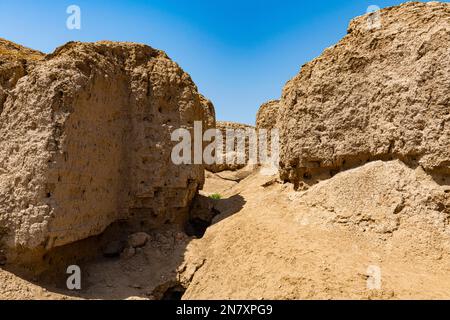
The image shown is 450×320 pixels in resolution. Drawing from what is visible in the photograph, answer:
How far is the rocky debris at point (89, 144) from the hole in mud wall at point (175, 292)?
1731mm

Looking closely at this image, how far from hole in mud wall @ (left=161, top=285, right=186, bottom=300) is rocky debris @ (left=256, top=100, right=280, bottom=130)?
31.5 feet

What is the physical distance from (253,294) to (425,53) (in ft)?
16.7

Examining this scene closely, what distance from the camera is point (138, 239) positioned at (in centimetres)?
800

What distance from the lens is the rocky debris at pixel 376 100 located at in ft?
22.0

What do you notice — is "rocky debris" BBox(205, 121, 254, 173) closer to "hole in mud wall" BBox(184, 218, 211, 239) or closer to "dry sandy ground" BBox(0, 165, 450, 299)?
"hole in mud wall" BBox(184, 218, 211, 239)

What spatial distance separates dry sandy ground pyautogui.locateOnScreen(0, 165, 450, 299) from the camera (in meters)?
5.54

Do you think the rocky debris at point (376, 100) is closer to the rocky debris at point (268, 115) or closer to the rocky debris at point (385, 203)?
the rocky debris at point (385, 203)

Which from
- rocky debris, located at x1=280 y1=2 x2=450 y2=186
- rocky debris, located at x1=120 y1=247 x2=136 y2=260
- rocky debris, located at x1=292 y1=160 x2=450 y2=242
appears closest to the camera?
rocky debris, located at x1=292 y1=160 x2=450 y2=242

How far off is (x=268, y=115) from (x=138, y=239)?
9.41 metres

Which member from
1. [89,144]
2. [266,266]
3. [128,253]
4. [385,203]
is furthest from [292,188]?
[89,144]

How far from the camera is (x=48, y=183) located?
6.24 metres

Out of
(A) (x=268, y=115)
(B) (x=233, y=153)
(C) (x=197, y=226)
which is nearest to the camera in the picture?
(C) (x=197, y=226)

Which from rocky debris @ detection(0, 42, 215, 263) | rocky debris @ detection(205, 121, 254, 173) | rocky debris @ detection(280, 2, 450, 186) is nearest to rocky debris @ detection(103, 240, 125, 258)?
rocky debris @ detection(0, 42, 215, 263)

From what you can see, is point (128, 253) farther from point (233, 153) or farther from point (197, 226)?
point (233, 153)
